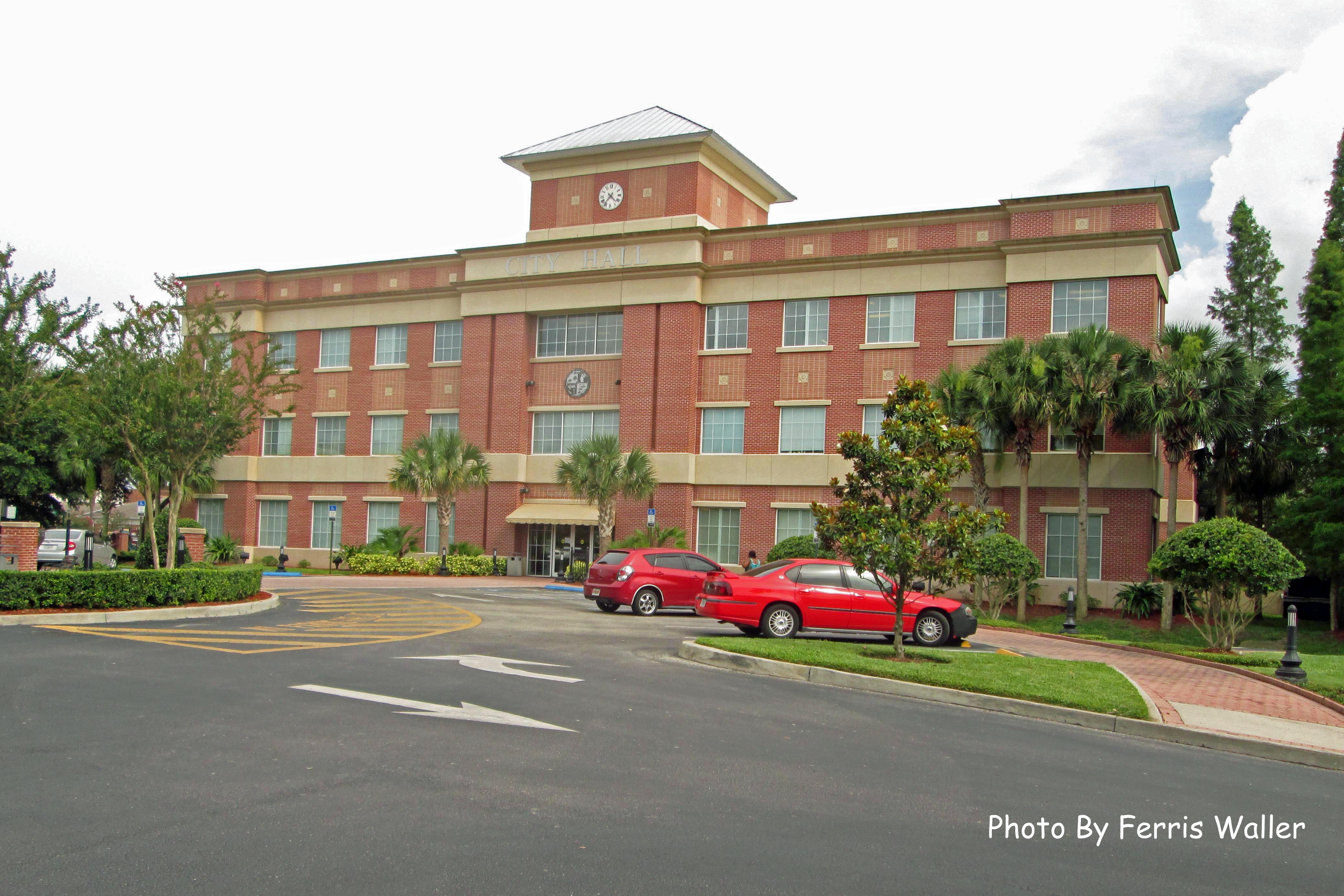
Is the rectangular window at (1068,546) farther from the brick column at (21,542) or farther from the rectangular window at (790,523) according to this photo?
the brick column at (21,542)

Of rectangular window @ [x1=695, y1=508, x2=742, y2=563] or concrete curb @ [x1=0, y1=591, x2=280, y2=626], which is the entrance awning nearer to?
rectangular window @ [x1=695, y1=508, x2=742, y2=563]

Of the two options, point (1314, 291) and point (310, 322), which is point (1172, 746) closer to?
point (1314, 291)

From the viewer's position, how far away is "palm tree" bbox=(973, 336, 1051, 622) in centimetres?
2931

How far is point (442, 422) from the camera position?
42.6m

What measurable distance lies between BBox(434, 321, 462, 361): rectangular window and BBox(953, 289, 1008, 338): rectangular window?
19510 millimetres

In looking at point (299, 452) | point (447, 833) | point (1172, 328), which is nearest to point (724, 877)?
point (447, 833)

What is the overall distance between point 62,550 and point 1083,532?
35756 mm

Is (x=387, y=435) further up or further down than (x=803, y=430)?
further down

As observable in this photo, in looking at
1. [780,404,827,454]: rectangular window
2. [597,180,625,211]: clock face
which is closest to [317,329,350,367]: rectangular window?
[597,180,625,211]: clock face

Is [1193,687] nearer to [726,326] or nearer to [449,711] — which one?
[449,711]

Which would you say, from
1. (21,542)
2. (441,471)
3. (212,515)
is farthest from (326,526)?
(21,542)

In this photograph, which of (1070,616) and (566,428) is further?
(566,428)

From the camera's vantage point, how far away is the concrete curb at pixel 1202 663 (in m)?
13.7

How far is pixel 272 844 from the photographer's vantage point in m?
6.11
